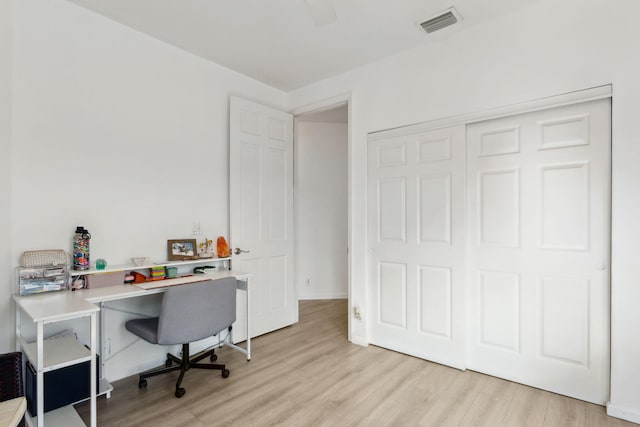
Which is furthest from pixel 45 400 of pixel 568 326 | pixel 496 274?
pixel 568 326

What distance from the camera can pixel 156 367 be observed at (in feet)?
8.95

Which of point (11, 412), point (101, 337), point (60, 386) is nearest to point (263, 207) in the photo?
point (101, 337)

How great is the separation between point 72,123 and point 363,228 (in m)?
2.53

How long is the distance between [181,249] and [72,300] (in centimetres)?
96

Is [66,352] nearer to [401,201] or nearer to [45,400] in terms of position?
[45,400]

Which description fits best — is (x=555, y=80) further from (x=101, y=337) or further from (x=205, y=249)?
(x=101, y=337)

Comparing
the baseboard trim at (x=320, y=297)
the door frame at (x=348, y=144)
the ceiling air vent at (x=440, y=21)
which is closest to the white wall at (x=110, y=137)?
the door frame at (x=348, y=144)

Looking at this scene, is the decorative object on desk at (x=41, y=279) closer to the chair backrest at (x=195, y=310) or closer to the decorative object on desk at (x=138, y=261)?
the decorative object on desk at (x=138, y=261)

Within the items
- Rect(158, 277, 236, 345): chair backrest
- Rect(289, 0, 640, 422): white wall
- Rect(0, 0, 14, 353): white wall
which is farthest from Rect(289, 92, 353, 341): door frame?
Rect(0, 0, 14, 353): white wall

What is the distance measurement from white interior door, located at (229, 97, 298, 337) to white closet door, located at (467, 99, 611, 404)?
196 cm

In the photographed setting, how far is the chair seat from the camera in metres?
2.26

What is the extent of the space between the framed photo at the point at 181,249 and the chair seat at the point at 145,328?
525 millimetres

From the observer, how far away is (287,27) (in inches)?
102

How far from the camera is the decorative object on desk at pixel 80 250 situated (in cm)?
224
